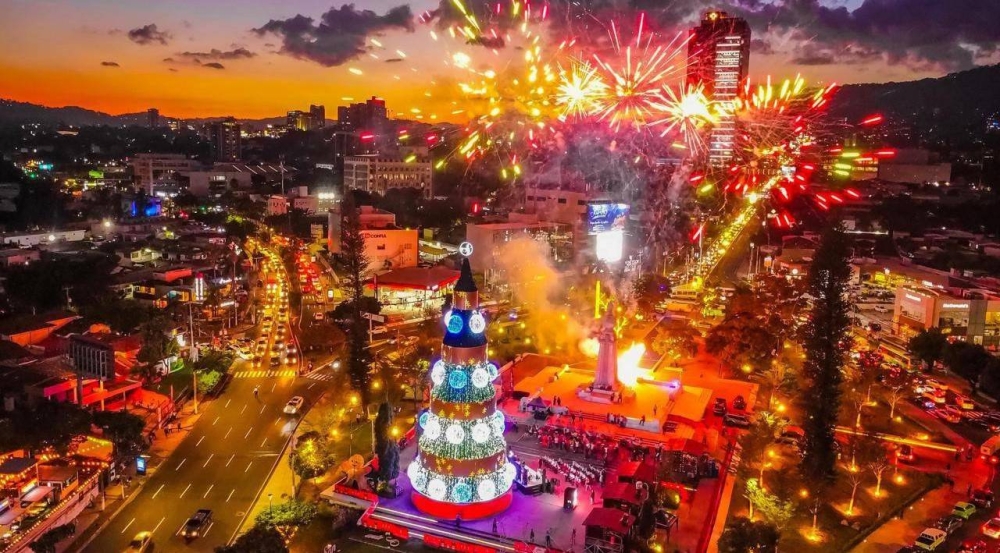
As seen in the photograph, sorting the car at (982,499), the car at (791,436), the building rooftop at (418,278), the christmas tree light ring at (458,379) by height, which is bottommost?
the car at (982,499)

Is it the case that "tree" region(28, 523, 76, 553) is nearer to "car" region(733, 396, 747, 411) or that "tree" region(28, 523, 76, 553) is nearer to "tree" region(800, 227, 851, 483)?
"tree" region(800, 227, 851, 483)

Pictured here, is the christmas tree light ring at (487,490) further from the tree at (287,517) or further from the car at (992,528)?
the car at (992,528)

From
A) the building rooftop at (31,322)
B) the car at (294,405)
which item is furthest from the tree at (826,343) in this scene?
the building rooftop at (31,322)

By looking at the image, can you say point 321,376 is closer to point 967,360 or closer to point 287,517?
point 287,517

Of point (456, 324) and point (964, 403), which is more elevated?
point (456, 324)

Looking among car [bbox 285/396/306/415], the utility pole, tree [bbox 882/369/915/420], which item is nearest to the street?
car [bbox 285/396/306/415]

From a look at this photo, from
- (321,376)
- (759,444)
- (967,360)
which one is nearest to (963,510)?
(759,444)
